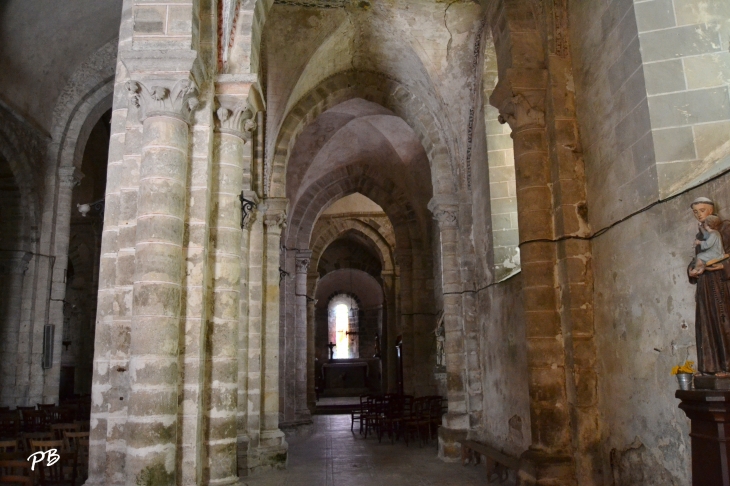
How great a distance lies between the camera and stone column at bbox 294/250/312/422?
16.6 metres

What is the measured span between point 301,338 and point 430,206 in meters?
6.83

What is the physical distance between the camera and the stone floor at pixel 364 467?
9156 millimetres

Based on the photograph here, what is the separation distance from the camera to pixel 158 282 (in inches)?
210

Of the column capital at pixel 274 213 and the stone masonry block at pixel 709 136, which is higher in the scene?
the column capital at pixel 274 213

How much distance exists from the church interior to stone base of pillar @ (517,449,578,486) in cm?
2

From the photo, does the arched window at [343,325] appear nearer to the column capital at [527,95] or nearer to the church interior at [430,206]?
the church interior at [430,206]

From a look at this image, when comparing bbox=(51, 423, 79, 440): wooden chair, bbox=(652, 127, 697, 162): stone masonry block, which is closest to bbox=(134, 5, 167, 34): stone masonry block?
bbox=(652, 127, 697, 162): stone masonry block

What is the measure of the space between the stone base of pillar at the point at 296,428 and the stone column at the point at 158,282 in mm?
10653

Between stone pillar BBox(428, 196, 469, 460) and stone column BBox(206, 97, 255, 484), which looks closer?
stone column BBox(206, 97, 255, 484)

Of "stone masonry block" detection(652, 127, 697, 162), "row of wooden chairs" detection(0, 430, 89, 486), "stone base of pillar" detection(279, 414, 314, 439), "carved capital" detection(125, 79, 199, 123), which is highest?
"carved capital" detection(125, 79, 199, 123)

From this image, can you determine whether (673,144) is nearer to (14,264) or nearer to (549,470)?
(549,470)

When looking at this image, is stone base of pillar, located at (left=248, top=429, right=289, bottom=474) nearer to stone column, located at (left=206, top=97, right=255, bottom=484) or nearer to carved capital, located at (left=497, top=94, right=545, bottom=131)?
stone column, located at (left=206, top=97, right=255, bottom=484)

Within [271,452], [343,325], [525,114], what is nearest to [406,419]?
[271,452]

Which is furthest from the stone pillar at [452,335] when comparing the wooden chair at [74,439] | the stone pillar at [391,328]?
the stone pillar at [391,328]
